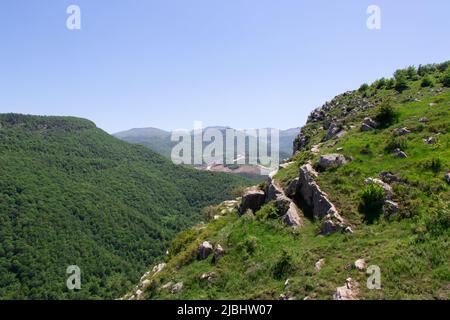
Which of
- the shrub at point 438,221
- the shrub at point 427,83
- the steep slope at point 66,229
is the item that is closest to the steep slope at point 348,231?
the shrub at point 438,221

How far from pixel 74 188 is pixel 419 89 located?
523 feet

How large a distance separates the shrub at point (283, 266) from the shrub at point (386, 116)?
1765 cm

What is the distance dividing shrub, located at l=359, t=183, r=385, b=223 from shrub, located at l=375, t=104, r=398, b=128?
11.6m

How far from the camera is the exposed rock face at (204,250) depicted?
2130cm

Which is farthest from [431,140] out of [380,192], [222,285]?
[222,285]

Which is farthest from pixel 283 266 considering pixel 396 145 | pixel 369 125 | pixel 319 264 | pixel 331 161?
pixel 369 125

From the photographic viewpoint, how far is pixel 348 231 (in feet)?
57.7

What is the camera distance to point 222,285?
57.0 ft

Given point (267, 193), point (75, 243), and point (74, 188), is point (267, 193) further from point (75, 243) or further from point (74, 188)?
point (74, 188)

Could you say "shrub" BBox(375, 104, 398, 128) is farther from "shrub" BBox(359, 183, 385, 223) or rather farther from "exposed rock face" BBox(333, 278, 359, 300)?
"exposed rock face" BBox(333, 278, 359, 300)

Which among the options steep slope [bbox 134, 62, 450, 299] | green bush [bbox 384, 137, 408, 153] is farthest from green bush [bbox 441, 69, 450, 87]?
green bush [bbox 384, 137, 408, 153]

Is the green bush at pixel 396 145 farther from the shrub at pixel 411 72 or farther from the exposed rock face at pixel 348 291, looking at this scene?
the shrub at pixel 411 72

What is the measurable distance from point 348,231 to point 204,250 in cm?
869

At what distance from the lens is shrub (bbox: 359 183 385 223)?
61.2ft
